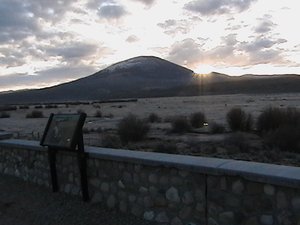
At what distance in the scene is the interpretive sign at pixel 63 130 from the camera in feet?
23.6

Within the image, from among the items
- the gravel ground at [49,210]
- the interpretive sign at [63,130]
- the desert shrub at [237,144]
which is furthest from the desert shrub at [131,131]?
the interpretive sign at [63,130]

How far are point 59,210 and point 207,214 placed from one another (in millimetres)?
2810

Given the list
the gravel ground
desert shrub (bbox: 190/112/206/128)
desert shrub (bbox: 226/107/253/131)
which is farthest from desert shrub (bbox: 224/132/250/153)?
desert shrub (bbox: 190/112/206/128)

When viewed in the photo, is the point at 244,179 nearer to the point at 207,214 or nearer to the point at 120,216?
the point at 207,214

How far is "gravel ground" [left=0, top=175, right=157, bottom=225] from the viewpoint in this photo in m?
6.43

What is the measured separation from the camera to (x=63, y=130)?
7.64 metres

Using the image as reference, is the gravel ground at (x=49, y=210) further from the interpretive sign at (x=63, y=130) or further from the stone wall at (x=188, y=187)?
the interpretive sign at (x=63, y=130)

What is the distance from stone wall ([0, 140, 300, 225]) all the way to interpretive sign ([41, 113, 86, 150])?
301mm

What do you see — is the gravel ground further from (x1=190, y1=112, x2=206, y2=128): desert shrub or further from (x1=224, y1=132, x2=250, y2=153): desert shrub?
(x1=190, y1=112, x2=206, y2=128): desert shrub

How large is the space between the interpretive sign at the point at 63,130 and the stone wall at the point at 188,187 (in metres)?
0.30

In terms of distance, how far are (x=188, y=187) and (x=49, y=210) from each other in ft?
9.08

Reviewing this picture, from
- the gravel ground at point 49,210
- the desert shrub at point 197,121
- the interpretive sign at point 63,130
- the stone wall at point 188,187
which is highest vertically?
the interpretive sign at point 63,130

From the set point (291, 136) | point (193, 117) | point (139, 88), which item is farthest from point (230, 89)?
point (291, 136)

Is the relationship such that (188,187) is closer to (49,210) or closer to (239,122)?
(49,210)
